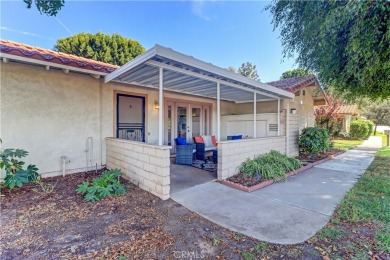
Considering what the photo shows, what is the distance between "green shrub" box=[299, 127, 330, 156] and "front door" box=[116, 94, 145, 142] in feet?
22.9

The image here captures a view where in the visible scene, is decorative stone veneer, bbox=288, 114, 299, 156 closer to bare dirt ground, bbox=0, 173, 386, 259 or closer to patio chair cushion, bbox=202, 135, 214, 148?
patio chair cushion, bbox=202, 135, 214, 148

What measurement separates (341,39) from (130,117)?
6616 mm

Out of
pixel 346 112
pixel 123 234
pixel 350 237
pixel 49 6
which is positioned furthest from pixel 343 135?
pixel 49 6

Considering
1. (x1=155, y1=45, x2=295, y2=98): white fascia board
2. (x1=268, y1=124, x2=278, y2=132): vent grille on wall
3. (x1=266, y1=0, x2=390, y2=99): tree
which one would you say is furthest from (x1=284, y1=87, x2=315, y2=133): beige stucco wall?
(x1=155, y1=45, x2=295, y2=98): white fascia board

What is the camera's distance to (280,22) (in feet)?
19.0

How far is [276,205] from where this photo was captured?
387cm

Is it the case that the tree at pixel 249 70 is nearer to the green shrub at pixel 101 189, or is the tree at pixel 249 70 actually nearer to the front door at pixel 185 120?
the front door at pixel 185 120

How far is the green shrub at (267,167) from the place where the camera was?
5.48 metres

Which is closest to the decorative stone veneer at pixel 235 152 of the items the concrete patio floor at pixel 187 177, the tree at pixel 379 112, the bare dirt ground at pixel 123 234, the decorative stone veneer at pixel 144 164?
the concrete patio floor at pixel 187 177

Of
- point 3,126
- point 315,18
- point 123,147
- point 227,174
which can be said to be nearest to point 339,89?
point 315,18

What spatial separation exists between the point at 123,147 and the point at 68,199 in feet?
5.69

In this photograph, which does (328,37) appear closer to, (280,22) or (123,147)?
(280,22)

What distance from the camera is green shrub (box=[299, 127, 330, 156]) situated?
855 cm

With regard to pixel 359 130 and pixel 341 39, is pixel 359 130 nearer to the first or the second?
pixel 359 130
